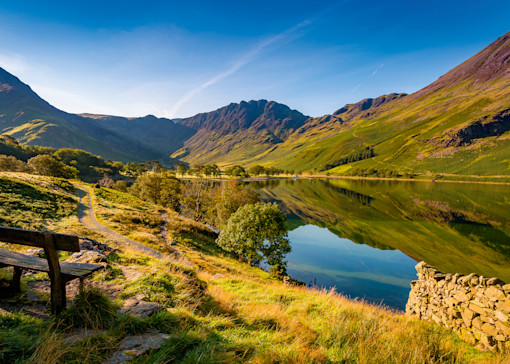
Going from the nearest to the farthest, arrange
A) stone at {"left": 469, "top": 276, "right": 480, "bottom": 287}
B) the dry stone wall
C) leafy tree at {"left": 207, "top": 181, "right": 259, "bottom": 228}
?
the dry stone wall
stone at {"left": 469, "top": 276, "right": 480, "bottom": 287}
leafy tree at {"left": 207, "top": 181, "right": 259, "bottom": 228}

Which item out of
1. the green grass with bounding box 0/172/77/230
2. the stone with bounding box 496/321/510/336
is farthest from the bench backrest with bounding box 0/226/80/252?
the green grass with bounding box 0/172/77/230

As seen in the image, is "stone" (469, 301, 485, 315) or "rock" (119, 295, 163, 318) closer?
"rock" (119, 295, 163, 318)

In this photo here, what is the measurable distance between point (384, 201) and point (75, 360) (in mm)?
109482

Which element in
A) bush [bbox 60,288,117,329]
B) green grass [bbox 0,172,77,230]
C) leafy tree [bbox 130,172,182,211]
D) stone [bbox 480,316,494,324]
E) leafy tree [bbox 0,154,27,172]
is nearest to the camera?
bush [bbox 60,288,117,329]

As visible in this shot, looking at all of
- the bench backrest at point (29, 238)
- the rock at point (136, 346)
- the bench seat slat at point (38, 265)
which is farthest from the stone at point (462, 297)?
the bench backrest at point (29, 238)

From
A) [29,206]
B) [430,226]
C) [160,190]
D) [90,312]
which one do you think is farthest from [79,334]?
[430,226]

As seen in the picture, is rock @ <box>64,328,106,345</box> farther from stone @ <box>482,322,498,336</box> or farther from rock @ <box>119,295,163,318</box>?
stone @ <box>482,322,498,336</box>

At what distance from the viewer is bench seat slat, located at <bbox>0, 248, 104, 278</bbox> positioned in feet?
16.0

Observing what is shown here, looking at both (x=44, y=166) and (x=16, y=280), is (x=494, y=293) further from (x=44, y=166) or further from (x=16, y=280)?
(x=44, y=166)

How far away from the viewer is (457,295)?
9.52m

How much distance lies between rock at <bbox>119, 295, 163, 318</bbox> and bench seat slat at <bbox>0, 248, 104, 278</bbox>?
1501 millimetres

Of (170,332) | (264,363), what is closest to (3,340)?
(170,332)

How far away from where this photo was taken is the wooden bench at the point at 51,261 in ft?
14.1

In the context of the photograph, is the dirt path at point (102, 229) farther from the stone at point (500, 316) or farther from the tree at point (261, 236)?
the stone at point (500, 316)
